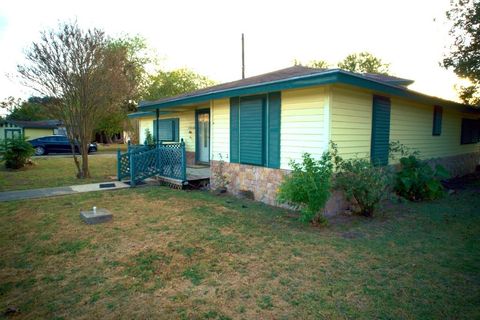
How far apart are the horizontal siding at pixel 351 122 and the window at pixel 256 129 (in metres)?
1.39

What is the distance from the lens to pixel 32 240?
483 centimetres

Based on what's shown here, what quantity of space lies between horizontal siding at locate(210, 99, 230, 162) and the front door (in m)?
2.99

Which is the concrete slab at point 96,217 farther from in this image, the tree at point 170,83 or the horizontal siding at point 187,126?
the tree at point 170,83

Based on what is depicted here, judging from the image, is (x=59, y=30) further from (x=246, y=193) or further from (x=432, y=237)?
(x=432, y=237)

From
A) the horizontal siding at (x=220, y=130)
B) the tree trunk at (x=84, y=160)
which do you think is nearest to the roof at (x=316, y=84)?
the horizontal siding at (x=220, y=130)

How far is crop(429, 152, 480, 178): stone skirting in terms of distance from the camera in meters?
11.5

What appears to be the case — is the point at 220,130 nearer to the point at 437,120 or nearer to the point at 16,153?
the point at 437,120

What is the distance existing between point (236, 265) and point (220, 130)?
5514 mm

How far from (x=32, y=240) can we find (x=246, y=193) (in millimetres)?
4879

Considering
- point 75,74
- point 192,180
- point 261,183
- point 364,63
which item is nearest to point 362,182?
point 261,183

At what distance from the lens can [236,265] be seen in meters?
3.92

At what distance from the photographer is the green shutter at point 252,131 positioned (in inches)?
293

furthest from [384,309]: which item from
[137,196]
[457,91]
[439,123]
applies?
[457,91]

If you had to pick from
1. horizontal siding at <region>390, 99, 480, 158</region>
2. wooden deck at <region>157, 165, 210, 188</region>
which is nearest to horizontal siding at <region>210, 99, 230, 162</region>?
wooden deck at <region>157, 165, 210, 188</region>
